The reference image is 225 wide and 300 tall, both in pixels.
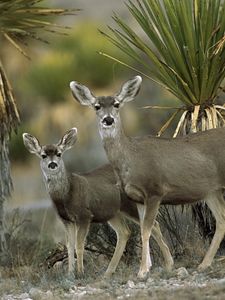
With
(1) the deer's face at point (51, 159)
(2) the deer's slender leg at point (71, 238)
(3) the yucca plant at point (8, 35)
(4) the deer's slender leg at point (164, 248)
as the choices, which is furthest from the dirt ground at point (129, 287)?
(3) the yucca plant at point (8, 35)

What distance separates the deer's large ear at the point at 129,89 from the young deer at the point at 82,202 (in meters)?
1.23

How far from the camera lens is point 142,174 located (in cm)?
1270

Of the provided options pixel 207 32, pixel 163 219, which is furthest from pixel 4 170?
pixel 207 32

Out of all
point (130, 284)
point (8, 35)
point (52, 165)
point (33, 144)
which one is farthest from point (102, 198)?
point (8, 35)

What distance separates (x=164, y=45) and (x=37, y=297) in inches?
188

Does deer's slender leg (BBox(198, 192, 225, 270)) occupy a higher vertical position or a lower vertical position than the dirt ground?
higher

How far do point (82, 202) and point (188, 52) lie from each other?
253cm

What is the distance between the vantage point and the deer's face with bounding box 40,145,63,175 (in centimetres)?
1395

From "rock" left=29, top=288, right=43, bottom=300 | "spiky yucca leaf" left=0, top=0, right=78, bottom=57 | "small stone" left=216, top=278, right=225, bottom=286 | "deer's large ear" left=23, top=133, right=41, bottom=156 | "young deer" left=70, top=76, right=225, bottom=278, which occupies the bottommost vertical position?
"rock" left=29, top=288, right=43, bottom=300

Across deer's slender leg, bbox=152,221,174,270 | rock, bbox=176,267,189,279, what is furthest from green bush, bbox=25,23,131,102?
rock, bbox=176,267,189,279

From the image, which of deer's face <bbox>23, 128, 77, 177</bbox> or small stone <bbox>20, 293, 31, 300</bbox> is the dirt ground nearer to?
small stone <bbox>20, 293, 31, 300</bbox>

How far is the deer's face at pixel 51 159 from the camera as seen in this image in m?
14.0

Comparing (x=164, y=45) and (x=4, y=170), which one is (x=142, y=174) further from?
(x=4, y=170)

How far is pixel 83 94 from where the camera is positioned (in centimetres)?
1344
